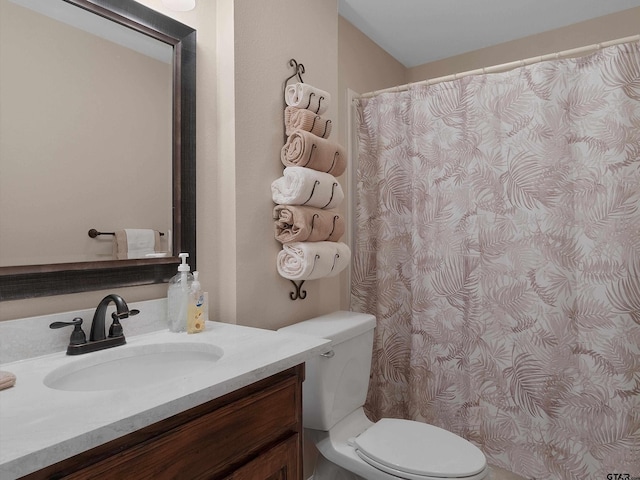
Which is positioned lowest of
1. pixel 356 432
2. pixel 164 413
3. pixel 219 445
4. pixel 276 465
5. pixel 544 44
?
pixel 356 432

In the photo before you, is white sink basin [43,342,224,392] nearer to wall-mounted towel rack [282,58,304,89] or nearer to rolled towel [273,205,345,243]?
rolled towel [273,205,345,243]

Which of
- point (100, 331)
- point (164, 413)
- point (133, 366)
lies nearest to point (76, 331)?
point (100, 331)

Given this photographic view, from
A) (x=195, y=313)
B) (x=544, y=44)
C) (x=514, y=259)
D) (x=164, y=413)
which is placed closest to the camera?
(x=164, y=413)

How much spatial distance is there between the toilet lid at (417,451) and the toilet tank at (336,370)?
0.47ft

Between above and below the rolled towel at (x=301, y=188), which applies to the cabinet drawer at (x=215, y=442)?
below

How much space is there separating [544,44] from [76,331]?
2.89 meters

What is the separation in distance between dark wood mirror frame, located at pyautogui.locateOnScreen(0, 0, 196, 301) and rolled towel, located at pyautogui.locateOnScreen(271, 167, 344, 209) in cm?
33

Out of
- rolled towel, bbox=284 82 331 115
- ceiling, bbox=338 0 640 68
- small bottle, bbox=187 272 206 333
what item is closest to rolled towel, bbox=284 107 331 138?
rolled towel, bbox=284 82 331 115

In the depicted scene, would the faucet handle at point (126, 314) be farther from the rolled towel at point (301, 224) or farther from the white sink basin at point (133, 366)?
the rolled towel at point (301, 224)

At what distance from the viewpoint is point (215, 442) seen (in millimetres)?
863

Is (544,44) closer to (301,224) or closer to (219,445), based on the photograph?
(301,224)

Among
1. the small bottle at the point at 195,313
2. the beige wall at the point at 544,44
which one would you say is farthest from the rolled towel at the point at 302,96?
the beige wall at the point at 544,44

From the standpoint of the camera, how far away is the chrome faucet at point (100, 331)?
1.06m

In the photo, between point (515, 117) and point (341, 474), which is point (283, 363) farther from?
point (515, 117)
